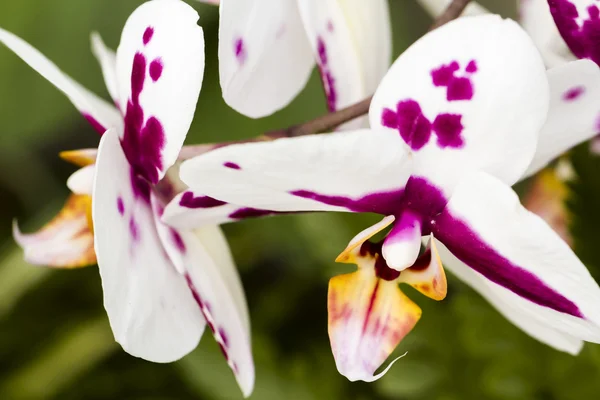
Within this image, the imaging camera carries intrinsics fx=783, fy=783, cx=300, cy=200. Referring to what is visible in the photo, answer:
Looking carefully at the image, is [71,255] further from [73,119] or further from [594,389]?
[73,119]

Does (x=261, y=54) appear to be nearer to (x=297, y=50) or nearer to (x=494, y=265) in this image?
(x=297, y=50)

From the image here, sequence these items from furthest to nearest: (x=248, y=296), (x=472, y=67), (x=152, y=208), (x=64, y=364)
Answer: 1. (x=248, y=296)
2. (x=64, y=364)
3. (x=152, y=208)
4. (x=472, y=67)

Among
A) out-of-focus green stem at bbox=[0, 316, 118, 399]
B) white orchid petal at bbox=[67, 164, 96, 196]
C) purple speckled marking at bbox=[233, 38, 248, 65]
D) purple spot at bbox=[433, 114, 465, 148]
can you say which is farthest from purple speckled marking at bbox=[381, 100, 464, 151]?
out-of-focus green stem at bbox=[0, 316, 118, 399]

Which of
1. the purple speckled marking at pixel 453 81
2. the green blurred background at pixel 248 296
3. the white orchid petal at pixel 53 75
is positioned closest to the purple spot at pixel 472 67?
the purple speckled marking at pixel 453 81

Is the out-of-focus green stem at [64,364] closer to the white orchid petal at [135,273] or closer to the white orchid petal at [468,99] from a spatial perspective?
the white orchid petal at [135,273]

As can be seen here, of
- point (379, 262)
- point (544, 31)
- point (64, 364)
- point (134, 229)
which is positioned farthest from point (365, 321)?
point (64, 364)

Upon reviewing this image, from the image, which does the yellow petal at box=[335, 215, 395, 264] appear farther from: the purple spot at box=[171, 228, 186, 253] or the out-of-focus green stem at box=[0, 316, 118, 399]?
the out-of-focus green stem at box=[0, 316, 118, 399]

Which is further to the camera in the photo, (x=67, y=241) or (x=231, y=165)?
(x=67, y=241)
